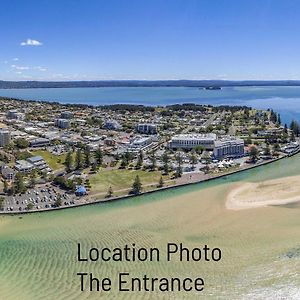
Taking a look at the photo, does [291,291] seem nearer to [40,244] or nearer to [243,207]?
[243,207]

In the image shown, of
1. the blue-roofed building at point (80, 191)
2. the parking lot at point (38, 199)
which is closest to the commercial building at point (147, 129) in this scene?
the parking lot at point (38, 199)

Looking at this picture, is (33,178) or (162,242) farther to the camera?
(33,178)

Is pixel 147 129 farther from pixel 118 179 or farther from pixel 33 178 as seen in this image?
pixel 33 178

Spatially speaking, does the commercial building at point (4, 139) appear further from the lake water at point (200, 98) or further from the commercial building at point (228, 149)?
the lake water at point (200, 98)

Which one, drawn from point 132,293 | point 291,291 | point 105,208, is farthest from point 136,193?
point 291,291

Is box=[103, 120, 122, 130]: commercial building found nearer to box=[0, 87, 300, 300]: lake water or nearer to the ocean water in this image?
box=[0, 87, 300, 300]: lake water

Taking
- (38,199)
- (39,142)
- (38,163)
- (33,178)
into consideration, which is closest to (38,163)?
(38,163)
